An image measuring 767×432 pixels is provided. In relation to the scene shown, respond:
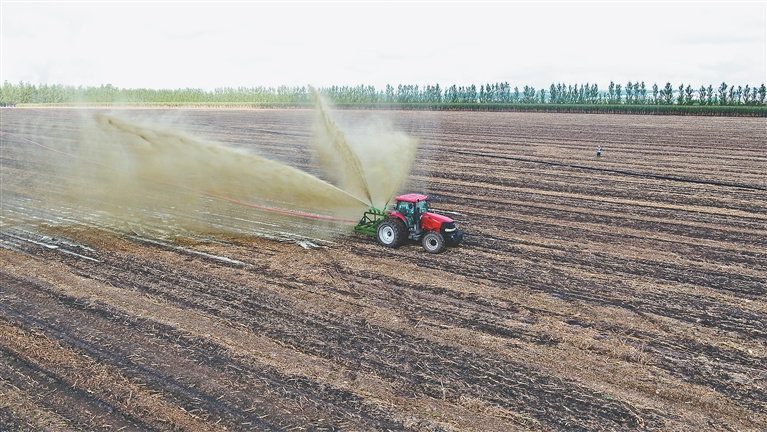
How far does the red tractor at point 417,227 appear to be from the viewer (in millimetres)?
16078

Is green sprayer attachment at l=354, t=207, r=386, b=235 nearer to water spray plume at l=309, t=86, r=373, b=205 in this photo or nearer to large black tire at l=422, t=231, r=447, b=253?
water spray plume at l=309, t=86, r=373, b=205

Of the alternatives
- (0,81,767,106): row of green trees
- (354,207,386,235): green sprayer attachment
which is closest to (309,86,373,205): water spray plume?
(354,207,386,235): green sprayer attachment

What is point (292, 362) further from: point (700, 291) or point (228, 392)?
point (700, 291)

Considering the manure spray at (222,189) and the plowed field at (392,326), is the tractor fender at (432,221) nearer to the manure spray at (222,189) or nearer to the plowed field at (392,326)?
the plowed field at (392,326)

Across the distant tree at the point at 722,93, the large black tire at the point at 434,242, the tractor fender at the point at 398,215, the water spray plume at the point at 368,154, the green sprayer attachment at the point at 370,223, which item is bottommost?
the large black tire at the point at 434,242

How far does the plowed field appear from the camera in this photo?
8.55 metres

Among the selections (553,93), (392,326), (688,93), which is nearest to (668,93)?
(688,93)

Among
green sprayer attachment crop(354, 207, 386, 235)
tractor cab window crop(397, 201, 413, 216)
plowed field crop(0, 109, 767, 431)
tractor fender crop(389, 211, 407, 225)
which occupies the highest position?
tractor cab window crop(397, 201, 413, 216)

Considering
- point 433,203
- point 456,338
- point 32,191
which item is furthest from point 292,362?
point 32,191

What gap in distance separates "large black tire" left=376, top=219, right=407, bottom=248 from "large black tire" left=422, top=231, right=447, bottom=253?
68 cm

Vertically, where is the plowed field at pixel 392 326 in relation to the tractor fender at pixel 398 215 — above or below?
below

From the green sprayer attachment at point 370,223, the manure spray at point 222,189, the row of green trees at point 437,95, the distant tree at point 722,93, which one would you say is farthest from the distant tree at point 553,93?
the green sprayer attachment at point 370,223

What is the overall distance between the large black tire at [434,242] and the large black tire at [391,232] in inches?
26.9

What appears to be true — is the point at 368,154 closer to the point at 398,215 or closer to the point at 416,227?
the point at 398,215
